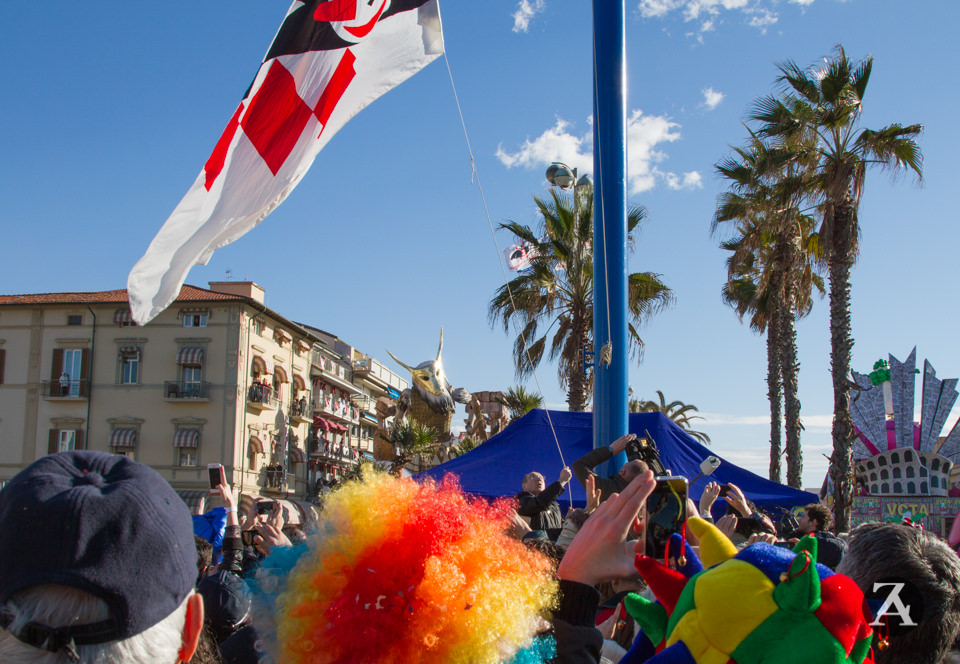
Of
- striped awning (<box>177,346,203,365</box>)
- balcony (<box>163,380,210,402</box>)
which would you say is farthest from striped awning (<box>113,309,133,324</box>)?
balcony (<box>163,380,210,402</box>)

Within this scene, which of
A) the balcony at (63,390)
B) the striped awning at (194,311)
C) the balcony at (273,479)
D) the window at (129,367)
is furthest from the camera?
the balcony at (273,479)

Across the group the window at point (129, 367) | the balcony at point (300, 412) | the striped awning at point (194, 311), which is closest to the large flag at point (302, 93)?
the striped awning at point (194, 311)

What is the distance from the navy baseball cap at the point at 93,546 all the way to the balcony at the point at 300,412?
4618cm

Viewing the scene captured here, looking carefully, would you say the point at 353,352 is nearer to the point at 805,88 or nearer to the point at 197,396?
the point at 197,396

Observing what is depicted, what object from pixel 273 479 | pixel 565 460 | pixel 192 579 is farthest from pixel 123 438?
pixel 192 579

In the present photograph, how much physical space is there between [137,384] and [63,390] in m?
3.66

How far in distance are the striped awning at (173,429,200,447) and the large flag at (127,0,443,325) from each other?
3639 centimetres

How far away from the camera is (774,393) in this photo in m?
21.2

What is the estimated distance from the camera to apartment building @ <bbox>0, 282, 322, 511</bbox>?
128 feet

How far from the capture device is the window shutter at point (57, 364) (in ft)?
130

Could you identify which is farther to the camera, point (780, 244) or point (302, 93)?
point (780, 244)

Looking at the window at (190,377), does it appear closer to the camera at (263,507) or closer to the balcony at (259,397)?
the balcony at (259,397)

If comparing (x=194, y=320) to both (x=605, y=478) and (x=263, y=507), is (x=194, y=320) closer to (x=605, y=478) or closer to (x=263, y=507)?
(x=263, y=507)

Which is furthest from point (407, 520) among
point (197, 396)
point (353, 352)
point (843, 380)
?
point (353, 352)
